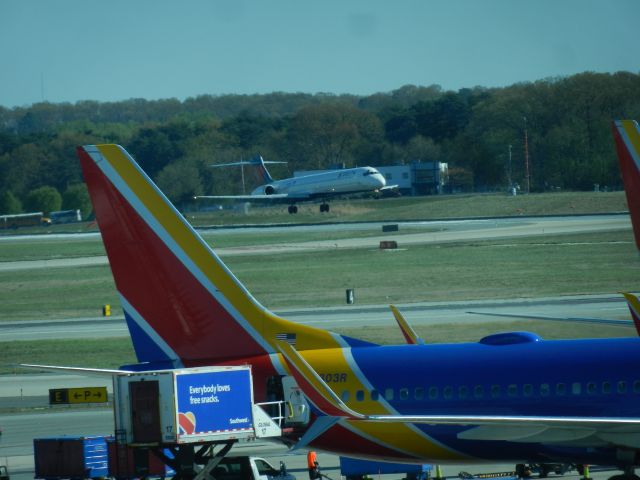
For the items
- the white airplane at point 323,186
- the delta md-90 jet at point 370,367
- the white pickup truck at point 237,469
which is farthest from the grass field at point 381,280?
the white pickup truck at point 237,469

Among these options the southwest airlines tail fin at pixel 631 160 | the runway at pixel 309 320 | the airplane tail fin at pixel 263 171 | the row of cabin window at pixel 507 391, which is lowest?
the runway at pixel 309 320

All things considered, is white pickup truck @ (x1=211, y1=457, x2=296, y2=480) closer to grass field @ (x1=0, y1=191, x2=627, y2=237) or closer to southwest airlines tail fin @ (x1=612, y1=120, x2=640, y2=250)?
southwest airlines tail fin @ (x1=612, y1=120, x2=640, y2=250)

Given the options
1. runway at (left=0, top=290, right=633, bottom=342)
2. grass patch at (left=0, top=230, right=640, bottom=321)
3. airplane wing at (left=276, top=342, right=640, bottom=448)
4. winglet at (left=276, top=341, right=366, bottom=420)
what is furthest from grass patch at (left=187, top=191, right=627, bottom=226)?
winglet at (left=276, top=341, right=366, bottom=420)

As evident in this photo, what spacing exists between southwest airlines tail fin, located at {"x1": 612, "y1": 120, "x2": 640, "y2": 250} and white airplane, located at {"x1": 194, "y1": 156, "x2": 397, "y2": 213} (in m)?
120

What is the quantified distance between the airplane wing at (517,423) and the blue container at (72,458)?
7.29m

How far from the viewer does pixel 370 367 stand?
84.1ft

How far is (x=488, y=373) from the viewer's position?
971 inches

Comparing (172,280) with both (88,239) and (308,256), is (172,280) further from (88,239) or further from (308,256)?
(88,239)

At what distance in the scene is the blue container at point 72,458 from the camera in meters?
27.2

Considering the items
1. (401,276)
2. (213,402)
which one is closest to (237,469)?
(213,402)

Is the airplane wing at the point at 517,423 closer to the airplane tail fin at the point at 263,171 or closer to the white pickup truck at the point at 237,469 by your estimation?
the white pickup truck at the point at 237,469

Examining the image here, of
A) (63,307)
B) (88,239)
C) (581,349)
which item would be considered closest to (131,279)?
(581,349)

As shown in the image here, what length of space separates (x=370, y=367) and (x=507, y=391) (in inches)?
125

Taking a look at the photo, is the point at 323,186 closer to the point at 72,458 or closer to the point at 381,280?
the point at 381,280
